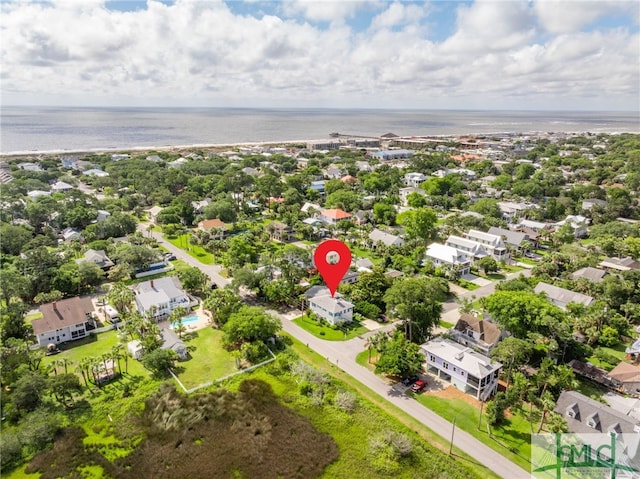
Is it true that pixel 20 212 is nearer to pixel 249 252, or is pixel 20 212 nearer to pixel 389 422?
pixel 249 252

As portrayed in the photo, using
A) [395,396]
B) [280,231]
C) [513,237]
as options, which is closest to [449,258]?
[513,237]

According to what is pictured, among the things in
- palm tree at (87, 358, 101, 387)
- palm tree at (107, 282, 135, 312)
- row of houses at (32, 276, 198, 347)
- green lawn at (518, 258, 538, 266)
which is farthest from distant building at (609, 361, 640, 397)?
palm tree at (107, 282, 135, 312)

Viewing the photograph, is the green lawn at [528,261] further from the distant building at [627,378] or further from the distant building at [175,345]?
the distant building at [175,345]

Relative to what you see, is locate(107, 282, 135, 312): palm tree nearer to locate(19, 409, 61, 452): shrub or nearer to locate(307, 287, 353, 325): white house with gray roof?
locate(19, 409, 61, 452): shrub

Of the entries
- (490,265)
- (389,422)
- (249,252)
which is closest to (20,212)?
(249,252)

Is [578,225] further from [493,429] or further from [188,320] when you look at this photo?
[188,320]

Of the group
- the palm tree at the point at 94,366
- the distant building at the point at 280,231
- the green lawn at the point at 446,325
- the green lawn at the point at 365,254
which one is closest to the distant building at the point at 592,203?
the green lawn at the point at 365,254
